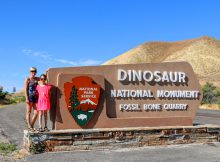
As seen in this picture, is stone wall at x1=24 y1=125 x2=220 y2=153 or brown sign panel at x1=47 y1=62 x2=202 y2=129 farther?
brown sign panel at x1=47 y1=62 x2=202 y2=129

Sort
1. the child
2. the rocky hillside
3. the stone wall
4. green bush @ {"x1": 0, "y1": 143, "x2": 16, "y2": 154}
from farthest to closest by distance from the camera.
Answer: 1. the rocky hillside
2. green bush @ {"x1": 0, "y1": 143, "x2": 16, "y2": 154}
3. the child
4. the stone wall

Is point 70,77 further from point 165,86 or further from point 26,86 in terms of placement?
point 165,86

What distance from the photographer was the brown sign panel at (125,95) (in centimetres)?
1248

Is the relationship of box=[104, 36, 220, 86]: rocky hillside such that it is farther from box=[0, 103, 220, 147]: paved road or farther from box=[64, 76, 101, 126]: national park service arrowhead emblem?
box=[64, 76, 101, 126]: national park service arrowhead emblem

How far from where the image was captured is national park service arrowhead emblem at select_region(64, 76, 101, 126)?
41.0 ft

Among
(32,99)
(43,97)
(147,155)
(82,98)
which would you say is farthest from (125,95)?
(32,99)

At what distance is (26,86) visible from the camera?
11.9 meters

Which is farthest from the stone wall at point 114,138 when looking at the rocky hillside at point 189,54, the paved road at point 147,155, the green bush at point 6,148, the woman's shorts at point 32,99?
the rocky hillside at point 189,54

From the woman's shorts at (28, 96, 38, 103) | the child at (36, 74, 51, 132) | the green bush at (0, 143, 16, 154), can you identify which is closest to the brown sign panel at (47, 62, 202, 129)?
the child at (36, 74, 51, 132)

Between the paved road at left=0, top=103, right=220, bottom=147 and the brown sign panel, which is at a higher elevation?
the brown sign panel

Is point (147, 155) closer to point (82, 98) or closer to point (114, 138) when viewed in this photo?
point (114, 138)

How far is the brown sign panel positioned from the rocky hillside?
88.1 m

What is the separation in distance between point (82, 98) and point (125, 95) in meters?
1.58

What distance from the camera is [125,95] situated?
44.1 feet
